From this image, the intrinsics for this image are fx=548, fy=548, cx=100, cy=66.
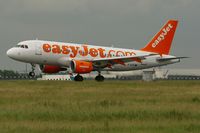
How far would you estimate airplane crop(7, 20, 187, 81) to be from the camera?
56219 millimetres

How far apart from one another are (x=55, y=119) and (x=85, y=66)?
36644 millimetres

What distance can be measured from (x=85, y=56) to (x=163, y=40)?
43.0 feet

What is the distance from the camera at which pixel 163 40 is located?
67.5 metres

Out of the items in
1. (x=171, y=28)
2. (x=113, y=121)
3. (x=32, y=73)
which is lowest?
(x=113, y=121)

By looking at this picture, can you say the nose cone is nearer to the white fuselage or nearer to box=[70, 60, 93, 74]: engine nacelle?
the white fuselage

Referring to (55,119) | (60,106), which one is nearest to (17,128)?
(55,119)

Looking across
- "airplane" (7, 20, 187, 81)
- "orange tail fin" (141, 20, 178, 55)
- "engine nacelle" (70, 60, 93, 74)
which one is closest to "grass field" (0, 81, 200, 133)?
"engine nacelle" (70, 60, 93, 74)

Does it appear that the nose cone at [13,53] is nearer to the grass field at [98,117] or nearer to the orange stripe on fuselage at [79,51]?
the orange stripe on fuselage at [79,51]

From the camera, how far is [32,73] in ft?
186

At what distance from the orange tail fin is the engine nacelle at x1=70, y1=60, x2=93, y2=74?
12436mm

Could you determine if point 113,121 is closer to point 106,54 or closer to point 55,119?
point 55,119

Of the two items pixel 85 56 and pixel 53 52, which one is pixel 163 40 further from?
pixel 53 52

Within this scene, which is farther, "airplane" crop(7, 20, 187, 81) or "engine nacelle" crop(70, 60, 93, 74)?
"airplane" crop(7, 20, 187, 81)

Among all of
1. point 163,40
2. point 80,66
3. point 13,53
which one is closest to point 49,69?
point 13,53
